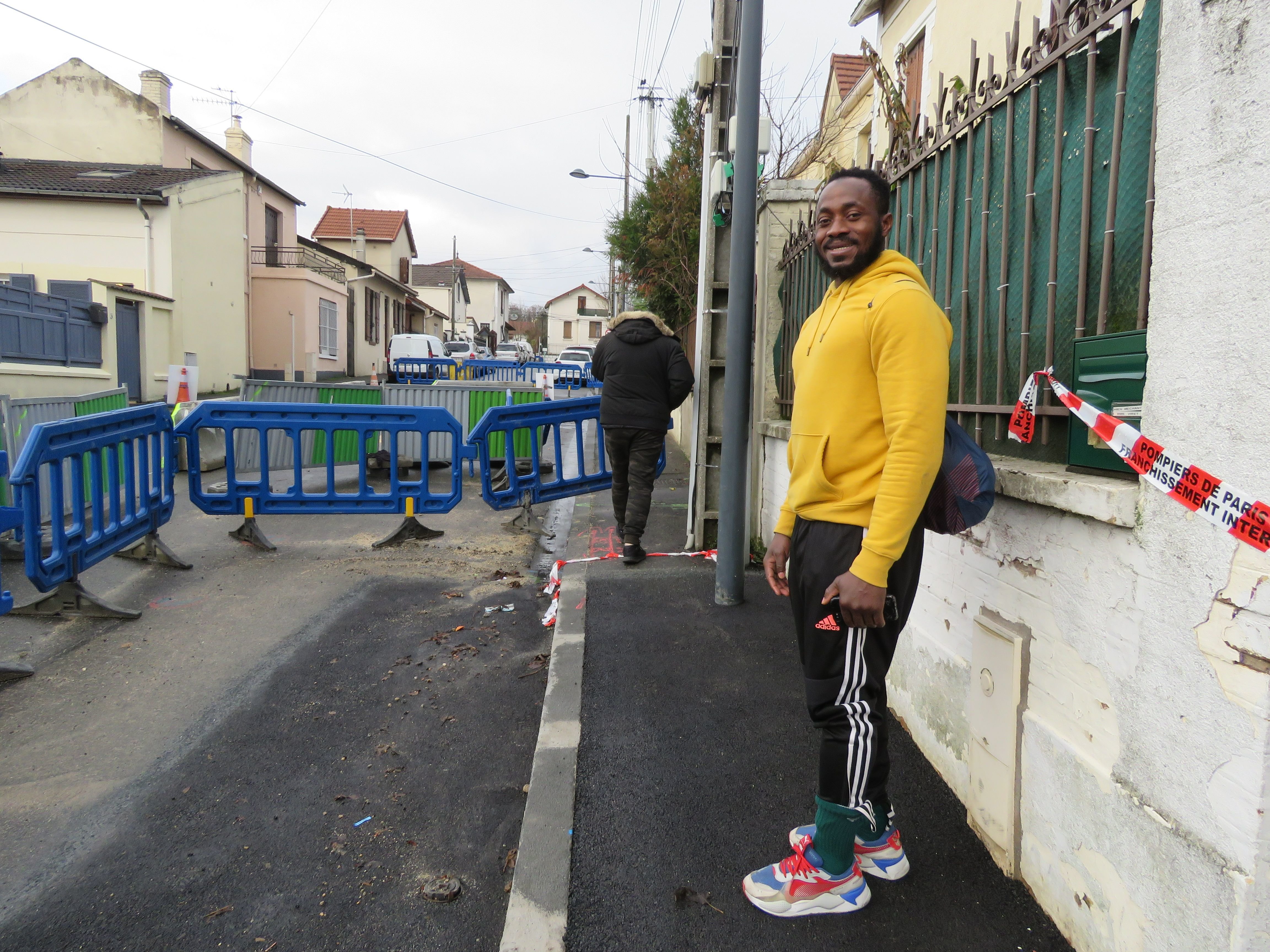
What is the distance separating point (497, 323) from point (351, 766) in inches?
3319

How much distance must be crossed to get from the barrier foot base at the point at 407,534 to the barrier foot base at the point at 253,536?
0.85 m

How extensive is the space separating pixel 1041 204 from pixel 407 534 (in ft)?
19.7

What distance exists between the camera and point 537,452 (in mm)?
7812

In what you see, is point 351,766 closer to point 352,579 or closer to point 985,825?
point 985,825

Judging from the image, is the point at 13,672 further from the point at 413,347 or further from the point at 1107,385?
the point at 413,347

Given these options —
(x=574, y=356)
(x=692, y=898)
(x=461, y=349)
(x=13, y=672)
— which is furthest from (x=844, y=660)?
(x=461, y=349)

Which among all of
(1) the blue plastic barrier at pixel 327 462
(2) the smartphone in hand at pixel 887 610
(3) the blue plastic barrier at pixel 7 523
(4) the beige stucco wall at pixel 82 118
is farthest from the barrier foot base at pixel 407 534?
(4) the beige stucco wall at pixel 82 118

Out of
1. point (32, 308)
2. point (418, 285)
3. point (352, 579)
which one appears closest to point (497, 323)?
point (418, 285)

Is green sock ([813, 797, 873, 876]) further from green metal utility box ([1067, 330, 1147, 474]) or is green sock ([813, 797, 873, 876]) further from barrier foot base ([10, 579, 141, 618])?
barrier foot base ([10, 579, 141, 618])

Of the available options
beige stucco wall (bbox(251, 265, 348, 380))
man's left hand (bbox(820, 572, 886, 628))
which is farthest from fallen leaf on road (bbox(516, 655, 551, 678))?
beige stucco wall (bbox(251, 265, 348, 380))

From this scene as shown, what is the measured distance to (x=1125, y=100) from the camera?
2166 mm

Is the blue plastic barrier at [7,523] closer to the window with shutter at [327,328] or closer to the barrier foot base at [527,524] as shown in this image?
the barrier foot base at [527,524]

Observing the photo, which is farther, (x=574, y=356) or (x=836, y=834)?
(x=574, y=356)

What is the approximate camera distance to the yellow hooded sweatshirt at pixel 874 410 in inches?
78.1
